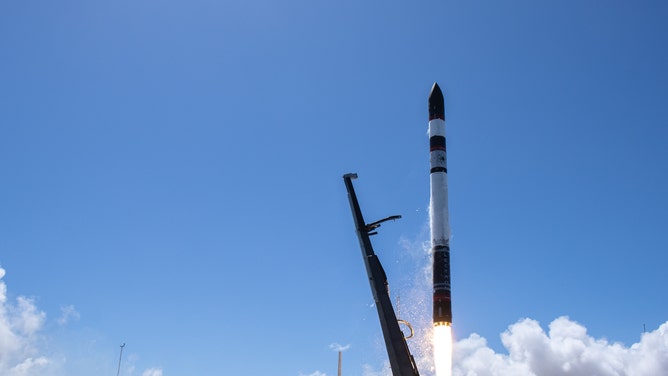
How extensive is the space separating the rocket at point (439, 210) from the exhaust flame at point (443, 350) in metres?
0.40

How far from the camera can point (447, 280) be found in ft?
119

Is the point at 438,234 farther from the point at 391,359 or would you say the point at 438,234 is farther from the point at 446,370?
the point at 391,359

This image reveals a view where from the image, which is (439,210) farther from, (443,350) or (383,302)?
(383,302)

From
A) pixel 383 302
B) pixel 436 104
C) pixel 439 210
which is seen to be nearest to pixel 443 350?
pixel 439 210

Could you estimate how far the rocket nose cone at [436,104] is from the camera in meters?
41.1

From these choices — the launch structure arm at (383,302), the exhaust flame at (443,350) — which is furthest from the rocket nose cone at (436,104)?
the launch structure arm at (383,302)

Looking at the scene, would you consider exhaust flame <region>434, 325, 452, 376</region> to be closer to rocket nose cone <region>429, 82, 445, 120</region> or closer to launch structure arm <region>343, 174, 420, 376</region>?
launch structure arm <region>343, 174, 420, 376</region>

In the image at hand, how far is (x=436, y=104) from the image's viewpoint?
41344 millimetres

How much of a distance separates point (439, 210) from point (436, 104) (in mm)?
7506

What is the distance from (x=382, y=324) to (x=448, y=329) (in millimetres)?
13246

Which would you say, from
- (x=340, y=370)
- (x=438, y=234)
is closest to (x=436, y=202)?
(x=438, y=234)

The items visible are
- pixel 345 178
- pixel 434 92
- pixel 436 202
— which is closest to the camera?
pixel 345 178

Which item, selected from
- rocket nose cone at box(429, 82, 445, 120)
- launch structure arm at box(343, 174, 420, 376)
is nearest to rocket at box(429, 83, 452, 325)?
rocket nose cone at box(429, 82, 445, 120)

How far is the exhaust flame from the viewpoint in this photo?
35.1 m
